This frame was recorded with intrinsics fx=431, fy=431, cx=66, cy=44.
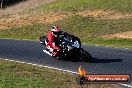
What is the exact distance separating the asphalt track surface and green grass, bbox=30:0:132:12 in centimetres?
2081

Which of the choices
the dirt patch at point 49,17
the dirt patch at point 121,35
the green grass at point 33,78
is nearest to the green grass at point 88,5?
the dirt patch at point 49,17

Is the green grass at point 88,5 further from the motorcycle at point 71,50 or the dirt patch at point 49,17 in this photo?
the motorcycle at point 71,50

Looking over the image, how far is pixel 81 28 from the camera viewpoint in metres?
37.6

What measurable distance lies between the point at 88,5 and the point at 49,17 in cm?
592

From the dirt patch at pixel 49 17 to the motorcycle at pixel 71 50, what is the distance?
21190 mm

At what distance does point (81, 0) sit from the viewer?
173ft

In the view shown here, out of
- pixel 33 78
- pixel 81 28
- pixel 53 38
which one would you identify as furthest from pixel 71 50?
pixel 81 28

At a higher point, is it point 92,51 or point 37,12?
point 92,51

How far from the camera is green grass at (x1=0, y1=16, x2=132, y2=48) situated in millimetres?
34375

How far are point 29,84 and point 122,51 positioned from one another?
9.84m

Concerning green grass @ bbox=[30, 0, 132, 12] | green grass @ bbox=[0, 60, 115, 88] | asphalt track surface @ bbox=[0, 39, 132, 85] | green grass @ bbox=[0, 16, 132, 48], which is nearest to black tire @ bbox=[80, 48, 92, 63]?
asphalt track surface @ bbox=[0, 39, 132, 85]

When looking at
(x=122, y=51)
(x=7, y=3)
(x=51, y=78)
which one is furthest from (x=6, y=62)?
(x=7, y=3)

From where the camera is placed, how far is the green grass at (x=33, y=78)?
14.4 m

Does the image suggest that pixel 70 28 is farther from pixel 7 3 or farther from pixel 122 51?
pixel 7 3
